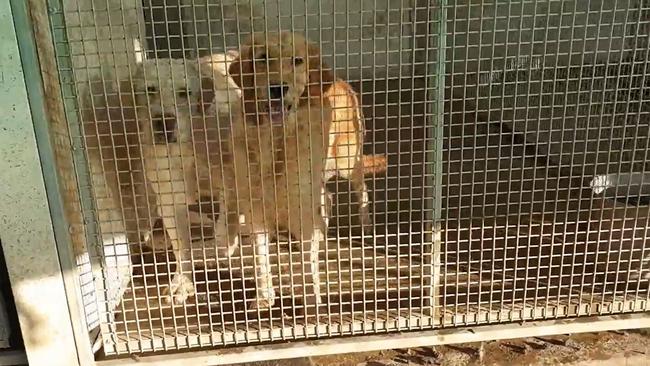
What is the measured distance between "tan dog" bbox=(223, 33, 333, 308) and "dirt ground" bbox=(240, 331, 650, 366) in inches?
15.1

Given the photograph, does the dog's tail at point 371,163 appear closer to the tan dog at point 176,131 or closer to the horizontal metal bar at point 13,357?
the tan dog at point 176,131

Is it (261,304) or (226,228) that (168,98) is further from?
(261,304)

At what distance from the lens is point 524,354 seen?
277 centimetres

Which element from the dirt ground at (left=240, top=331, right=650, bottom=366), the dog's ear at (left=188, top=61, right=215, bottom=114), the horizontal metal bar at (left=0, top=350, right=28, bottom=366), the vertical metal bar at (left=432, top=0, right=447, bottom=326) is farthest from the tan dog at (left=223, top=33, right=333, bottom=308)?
the horizontal metal bar at (left=0, top=350, right=28, bottom=366)

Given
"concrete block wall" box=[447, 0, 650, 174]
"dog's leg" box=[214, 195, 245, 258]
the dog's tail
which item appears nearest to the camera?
"concrete block wall" box=[447, 0, 650, 174]

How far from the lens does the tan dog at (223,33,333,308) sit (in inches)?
107

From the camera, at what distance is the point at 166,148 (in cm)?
279

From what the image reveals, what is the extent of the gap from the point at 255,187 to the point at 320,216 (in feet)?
1.15

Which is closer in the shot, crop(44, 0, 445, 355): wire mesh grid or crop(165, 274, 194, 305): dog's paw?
crop(44, 0, 445, 355): wire mesh grid

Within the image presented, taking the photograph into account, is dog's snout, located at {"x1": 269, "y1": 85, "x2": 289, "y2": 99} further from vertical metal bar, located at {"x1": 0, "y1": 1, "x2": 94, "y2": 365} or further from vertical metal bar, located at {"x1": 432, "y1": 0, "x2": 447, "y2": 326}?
vertical metal bar, located at {"x1": 0, "y1": 1, "x2": 94, "y2": 365}

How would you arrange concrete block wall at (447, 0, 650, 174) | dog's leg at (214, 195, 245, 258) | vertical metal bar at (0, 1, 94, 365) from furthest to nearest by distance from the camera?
dog's leg at (214, 195, 245, 258) < concrete block wall at (447, 0, 650, 174) < vertical metal bar at (0, 1, 94, 365)

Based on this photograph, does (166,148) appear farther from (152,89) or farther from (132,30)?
(132,30)

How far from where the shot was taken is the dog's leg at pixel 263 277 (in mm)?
2924

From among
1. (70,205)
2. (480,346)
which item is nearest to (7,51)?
(70,205)
